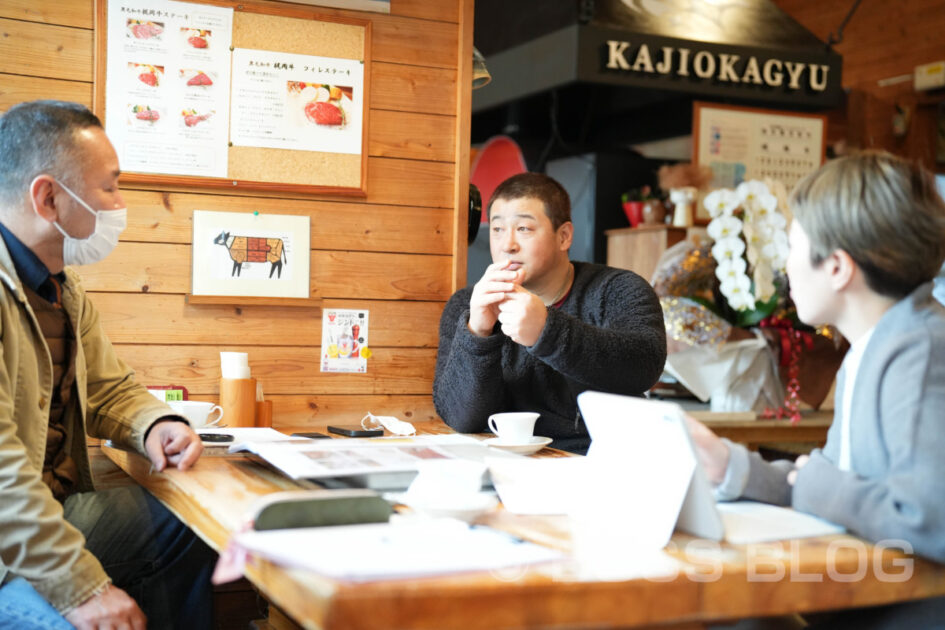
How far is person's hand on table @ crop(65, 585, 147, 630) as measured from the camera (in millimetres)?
1398

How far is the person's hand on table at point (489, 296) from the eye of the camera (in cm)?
213

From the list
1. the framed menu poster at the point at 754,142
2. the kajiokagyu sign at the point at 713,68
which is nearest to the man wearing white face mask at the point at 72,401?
the kajiokagyu sign at the point at 713,68

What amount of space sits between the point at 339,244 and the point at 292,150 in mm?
284

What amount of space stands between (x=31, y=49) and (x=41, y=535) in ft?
4.70

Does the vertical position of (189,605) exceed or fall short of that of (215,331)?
it falls short

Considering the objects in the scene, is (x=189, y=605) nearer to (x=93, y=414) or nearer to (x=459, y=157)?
(x=93, y=414)

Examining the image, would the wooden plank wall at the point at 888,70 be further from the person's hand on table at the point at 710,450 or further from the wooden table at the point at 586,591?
the wooden table at the point at 586,591

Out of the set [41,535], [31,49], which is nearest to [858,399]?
[41,535]

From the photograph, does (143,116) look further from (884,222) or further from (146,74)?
(884,222)

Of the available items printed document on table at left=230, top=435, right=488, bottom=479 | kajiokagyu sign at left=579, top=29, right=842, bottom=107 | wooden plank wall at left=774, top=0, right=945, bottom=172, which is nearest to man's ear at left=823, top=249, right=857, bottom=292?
printed document on table at left=230, top=435, right=488, bottom=479

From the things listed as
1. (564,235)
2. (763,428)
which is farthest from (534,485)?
(763,428)

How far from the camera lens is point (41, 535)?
141 cm

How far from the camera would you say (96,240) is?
184cm

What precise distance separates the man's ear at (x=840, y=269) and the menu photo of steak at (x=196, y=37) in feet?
5.84
